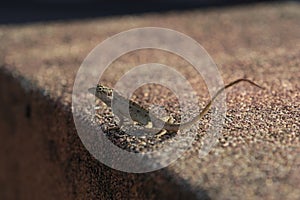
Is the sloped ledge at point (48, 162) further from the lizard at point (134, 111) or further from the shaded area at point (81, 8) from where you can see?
the shaded area at point (81, 8)

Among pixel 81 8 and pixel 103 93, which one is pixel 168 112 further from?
pixel 81 8

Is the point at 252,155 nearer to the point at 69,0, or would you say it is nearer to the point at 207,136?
the point at 207,136

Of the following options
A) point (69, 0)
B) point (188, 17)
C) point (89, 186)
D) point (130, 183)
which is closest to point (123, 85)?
point (89, 186)

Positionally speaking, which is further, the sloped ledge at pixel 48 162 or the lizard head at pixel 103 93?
the lizard head at pixel 103 93

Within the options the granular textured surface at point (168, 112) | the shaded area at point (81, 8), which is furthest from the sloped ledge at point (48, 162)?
the shaded area at point (81, 8)

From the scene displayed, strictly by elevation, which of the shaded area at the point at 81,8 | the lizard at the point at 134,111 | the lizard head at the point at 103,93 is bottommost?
the lizard at the point at 134,111

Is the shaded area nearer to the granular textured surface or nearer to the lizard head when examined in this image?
the granular textured surface
